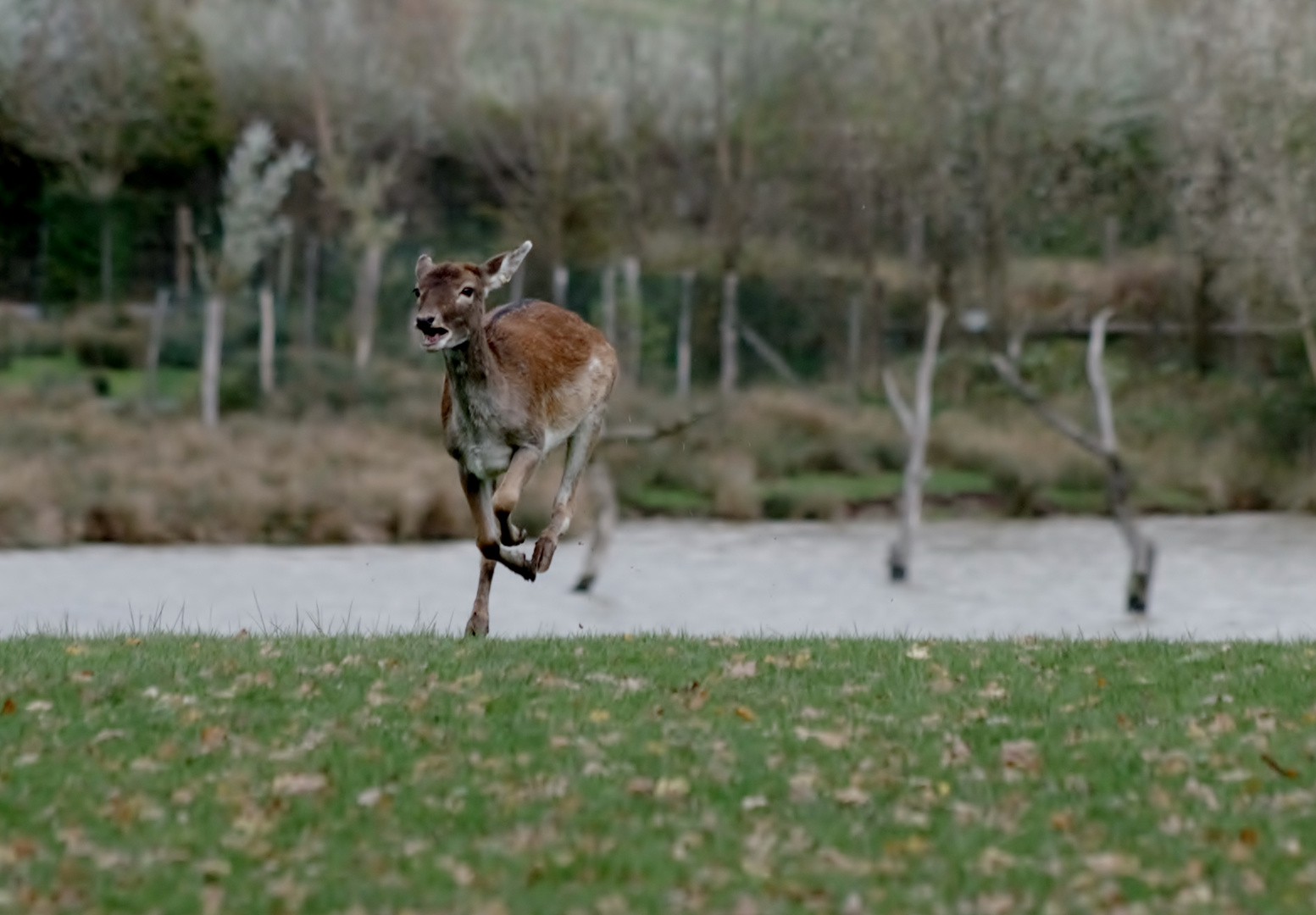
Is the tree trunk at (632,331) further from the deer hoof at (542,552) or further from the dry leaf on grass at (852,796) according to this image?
the dry leaf on grass at (852,796)

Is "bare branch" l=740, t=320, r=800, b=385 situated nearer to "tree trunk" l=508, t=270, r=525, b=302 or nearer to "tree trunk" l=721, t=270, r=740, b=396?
"tree trunk" l=721, t=270, r=740, b=396

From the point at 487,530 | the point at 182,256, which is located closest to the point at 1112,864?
the point at 487,530

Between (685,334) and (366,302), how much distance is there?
598cm

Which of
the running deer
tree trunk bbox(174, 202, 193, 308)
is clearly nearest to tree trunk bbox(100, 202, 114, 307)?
tree trunk bbox(174, 202, 193, 308)

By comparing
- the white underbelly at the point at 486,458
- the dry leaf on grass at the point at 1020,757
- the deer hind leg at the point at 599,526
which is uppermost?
the white underbelly at the point at 486,458

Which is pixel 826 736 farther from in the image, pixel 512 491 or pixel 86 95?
pixel 86 95

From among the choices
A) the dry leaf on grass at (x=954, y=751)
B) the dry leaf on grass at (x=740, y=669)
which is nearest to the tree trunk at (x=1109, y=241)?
the dry leaf on grass at (x=740, y=669)

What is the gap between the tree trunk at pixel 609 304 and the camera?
39906 mm

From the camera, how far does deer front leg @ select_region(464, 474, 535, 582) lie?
12406 millimetres

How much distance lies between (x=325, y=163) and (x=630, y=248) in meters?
6.81

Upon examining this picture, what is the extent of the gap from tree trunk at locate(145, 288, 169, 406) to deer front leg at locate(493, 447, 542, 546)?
2514cm

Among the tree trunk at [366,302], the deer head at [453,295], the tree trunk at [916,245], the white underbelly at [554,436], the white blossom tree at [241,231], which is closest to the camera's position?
the deer head at [453,295]

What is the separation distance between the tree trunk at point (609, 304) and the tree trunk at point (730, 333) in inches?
84.1

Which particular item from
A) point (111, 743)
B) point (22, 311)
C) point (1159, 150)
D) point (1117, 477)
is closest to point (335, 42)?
point (22, 311)
